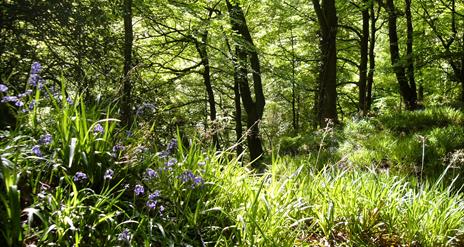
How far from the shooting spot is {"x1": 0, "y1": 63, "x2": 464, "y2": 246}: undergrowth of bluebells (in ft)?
6.54

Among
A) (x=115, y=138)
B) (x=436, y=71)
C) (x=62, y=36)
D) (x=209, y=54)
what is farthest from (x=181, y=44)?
(x=115, y=138)

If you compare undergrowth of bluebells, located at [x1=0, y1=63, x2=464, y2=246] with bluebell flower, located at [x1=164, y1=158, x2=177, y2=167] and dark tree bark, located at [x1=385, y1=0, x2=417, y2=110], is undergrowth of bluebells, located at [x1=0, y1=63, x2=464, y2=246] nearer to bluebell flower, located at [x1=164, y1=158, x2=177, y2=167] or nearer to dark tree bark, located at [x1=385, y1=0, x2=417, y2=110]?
bluebell flower, located at [x1=164, y1=158, x2=177, y2=167]

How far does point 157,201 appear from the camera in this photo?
2.39m

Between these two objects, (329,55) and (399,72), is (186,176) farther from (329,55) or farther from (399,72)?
(399,72)

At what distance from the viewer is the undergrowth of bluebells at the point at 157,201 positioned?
1.99 metres

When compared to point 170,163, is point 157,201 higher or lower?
lower

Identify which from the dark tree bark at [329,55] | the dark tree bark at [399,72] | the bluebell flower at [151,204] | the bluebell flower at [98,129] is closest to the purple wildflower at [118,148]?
the bluebell flower at [98,129]

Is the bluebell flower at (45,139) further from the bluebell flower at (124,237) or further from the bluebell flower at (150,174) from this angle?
the bluebell flower at (124,237)

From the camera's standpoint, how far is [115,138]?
2.67 m

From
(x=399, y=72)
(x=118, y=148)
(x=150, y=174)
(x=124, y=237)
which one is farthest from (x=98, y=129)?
(x=399, y=72)

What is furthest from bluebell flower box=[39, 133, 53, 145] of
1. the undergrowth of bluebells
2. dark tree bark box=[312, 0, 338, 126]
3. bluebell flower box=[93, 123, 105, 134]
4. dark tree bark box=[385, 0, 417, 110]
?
Result: dark tree bark box=[385, 0, 417, 110]

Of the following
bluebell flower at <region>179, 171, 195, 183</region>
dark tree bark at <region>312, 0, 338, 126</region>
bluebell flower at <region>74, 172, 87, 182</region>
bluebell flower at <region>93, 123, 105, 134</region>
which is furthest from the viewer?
dark tree bark at <region>312, 0, 338, 126</region>

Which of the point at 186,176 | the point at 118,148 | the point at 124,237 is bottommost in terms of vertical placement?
the point at 124,237

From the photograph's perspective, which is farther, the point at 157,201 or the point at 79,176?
the point at 157,201
